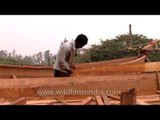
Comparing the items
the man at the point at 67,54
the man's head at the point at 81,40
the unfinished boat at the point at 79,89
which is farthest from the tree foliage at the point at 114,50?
the man's head at the point at 81,40

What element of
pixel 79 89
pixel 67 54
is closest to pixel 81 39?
pixel 67 54

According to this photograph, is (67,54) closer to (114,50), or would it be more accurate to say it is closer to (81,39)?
(81,39)

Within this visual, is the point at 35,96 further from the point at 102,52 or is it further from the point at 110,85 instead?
the point at 102,52

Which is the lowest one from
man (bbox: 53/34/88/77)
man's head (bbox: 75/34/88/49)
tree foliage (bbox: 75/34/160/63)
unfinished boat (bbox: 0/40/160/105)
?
unfinished boat (bbox: 0/40/160/105)

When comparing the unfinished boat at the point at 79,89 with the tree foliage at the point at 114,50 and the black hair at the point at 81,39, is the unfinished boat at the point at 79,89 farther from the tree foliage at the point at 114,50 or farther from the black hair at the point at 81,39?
the tree foliage at the point at 114,50

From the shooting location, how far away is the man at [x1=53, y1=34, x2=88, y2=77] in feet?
13.4

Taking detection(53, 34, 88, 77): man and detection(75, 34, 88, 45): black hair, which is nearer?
detection(75, 34, 88, 45): black hair

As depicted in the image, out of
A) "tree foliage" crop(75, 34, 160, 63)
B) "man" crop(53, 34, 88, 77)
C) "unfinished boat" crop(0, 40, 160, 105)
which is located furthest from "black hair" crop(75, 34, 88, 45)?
"tree foliage" crop(75, 34, 160, 63)

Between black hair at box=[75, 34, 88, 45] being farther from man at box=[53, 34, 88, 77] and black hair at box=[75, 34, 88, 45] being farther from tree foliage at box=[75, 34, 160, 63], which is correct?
tree foliage at box=[75, 34, 160, 63]

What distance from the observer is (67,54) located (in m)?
4.31

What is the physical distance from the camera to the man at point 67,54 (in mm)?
4088
